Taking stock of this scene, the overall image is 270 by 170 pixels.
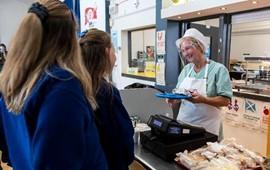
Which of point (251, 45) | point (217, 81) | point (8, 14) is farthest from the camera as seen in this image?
point (8, 14)

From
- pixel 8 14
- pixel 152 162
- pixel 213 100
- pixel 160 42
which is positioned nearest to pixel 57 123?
pixel 152 162

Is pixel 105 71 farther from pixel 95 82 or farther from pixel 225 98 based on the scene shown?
pixel 225 98

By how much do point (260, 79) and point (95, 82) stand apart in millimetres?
3692

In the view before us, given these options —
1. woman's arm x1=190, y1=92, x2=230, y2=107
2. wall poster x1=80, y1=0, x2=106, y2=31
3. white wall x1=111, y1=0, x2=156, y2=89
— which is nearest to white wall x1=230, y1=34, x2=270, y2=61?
white wall x1=111, y1=0, x2=156, y2=89

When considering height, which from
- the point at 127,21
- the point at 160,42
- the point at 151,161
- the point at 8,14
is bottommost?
the point at 151,161

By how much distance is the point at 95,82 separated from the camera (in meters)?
1.25

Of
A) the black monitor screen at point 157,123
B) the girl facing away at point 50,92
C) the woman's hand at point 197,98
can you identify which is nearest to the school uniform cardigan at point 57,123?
the girl facing away at point 50,92

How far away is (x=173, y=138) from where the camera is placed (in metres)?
1.62

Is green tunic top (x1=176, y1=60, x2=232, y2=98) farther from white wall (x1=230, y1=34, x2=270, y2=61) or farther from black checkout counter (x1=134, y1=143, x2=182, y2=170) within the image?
white wall (x1=230, y1=34, x2=270, y2=61)

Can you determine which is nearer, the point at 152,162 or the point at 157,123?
the point at 152,162

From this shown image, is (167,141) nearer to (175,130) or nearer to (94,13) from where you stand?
(175,130)

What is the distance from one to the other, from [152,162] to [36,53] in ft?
3.17

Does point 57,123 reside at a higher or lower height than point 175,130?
higher

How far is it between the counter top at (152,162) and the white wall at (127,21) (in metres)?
2.80
